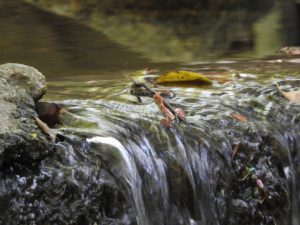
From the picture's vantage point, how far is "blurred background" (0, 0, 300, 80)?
5.88 m

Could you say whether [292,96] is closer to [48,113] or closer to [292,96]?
[292,96]

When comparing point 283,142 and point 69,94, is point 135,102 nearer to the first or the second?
point 69,94

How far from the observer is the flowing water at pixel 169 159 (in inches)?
97.3

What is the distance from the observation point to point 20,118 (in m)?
2.53

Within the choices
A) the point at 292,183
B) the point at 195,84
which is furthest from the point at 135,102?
the point at 292,183

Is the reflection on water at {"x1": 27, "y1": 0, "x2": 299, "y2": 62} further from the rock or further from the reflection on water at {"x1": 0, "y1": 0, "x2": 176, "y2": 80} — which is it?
the rock

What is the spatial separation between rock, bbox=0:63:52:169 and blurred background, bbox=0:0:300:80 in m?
2.06

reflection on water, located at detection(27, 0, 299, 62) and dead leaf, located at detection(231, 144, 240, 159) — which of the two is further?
reflection on water, located at detection(27, 0, 299, 62)

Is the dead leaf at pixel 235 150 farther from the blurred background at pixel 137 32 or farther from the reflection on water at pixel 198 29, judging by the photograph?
the reflection on water at pixel 198 29

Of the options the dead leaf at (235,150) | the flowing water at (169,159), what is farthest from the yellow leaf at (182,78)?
the dead leaf at (235,150)

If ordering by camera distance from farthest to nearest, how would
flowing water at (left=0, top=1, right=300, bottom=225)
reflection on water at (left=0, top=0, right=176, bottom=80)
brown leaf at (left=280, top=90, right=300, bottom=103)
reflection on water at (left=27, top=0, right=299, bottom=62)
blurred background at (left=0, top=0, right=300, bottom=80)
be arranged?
reflection on water at (left=27, top=0, right=299, bottom=62) < blurred background at (left=0, top=0, right=300, bottom=80) < reflection on water at (left=0, top=0, right=176, bottom=80) < brown leaf at (left=280, top=90, right=300, bottom=103) < flowing water at (left=0, top=1, right=300, bottom=225)

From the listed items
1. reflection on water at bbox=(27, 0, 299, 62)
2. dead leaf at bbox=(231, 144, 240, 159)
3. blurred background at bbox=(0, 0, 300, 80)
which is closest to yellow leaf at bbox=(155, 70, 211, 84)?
dead leaf at bbox=(231, 144, 240, 159)

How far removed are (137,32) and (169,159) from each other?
537 cm

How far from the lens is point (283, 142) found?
3.68 meters
